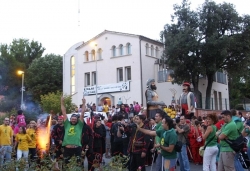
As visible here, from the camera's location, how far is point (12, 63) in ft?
197

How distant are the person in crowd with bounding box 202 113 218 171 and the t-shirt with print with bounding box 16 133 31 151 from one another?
634 centimetres

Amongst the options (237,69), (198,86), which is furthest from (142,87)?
(237,69)

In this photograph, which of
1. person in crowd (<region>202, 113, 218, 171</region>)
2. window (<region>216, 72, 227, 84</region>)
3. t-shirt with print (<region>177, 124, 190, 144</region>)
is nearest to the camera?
person in crowd (<region>202, 113, 218, 171</region>)

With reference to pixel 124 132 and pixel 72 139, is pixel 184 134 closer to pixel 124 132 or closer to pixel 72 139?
pixel 124 132

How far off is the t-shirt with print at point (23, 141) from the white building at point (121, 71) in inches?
1004

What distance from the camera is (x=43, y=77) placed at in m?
54.0

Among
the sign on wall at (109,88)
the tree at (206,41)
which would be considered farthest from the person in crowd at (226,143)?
the sign on wall at (109,88)

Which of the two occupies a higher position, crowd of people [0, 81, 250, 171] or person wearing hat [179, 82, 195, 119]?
person wearing hat [179, 82, 195, 119]

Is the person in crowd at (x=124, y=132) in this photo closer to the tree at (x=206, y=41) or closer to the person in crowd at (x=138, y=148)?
the person in crowd at (x=138, y=148)

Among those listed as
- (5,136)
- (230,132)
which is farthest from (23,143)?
(230,132)

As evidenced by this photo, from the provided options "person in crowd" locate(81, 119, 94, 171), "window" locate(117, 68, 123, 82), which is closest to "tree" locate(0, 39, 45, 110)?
"window" locate(117, 68, 123, 82)

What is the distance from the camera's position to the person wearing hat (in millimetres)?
14355

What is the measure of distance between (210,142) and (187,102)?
5.28 m

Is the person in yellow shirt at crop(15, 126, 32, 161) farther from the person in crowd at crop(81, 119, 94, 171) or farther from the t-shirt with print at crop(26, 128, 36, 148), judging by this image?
the person in crowd at crop(81, 119, 94, 171)
